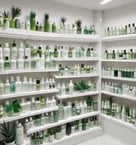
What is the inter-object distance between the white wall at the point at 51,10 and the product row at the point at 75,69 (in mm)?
772

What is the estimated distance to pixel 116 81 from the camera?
315 cm

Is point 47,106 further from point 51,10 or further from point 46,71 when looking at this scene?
point 51,10

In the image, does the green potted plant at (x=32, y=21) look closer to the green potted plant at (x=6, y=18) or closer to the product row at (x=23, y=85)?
the green potted plant at (x=6, y=18)

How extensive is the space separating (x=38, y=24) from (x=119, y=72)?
4.84ft

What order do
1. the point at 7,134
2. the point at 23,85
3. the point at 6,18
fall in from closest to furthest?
the point at 6,18 < the point at 7,134 < the point at 23,85

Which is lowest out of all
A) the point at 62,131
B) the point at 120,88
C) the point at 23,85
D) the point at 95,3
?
the point at 62,131

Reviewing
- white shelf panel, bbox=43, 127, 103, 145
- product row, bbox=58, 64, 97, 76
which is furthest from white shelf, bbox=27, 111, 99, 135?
product row, bbox=58, 64, 97, 76

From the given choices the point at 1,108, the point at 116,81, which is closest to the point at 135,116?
the point at 116,81

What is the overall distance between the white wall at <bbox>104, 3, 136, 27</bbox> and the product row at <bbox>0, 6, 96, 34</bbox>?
0.40 m

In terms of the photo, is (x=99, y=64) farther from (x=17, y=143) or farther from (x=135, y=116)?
(x=17, y=143)

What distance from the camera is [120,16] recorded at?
9.94 ft

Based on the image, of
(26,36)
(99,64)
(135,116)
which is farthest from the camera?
(99,64)

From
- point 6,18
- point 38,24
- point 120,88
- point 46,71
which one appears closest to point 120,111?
point 120,88

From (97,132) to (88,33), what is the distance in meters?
1.74
